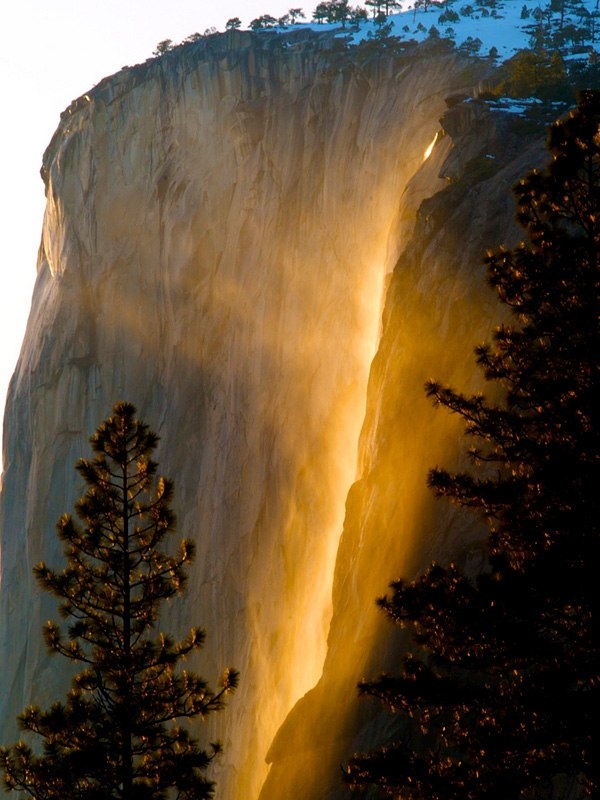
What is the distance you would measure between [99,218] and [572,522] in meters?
48.9

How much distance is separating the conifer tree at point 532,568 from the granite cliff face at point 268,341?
21.1ft

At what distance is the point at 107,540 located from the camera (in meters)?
14.7

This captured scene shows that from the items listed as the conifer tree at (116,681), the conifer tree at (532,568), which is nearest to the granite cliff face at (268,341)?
the conifer tree at (116,681)

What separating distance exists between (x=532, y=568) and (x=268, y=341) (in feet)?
105

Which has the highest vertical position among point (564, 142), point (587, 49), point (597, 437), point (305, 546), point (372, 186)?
point (587, 49)

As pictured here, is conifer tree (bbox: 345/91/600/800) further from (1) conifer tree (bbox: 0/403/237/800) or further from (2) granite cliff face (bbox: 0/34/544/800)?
(2) granite cliff face (bbox: 0/34/544/800)

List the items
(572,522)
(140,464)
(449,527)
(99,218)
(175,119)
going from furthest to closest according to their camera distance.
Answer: (99,218)
(175,119)
(449,527)
(140,464)
(572,522)

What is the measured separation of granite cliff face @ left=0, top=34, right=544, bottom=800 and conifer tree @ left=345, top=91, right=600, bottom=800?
254 inches

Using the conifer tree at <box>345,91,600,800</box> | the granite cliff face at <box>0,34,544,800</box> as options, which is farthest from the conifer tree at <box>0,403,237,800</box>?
the granite cliff face at <box>0,34,544,800</box>

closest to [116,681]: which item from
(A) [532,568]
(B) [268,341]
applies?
(A) [532,568]

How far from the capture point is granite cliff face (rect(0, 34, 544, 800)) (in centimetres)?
2166

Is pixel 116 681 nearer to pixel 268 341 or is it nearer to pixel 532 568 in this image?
pixel 532 568

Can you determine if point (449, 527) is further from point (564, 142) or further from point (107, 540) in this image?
point (564, 142)

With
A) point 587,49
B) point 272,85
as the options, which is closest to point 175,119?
point 272,85
